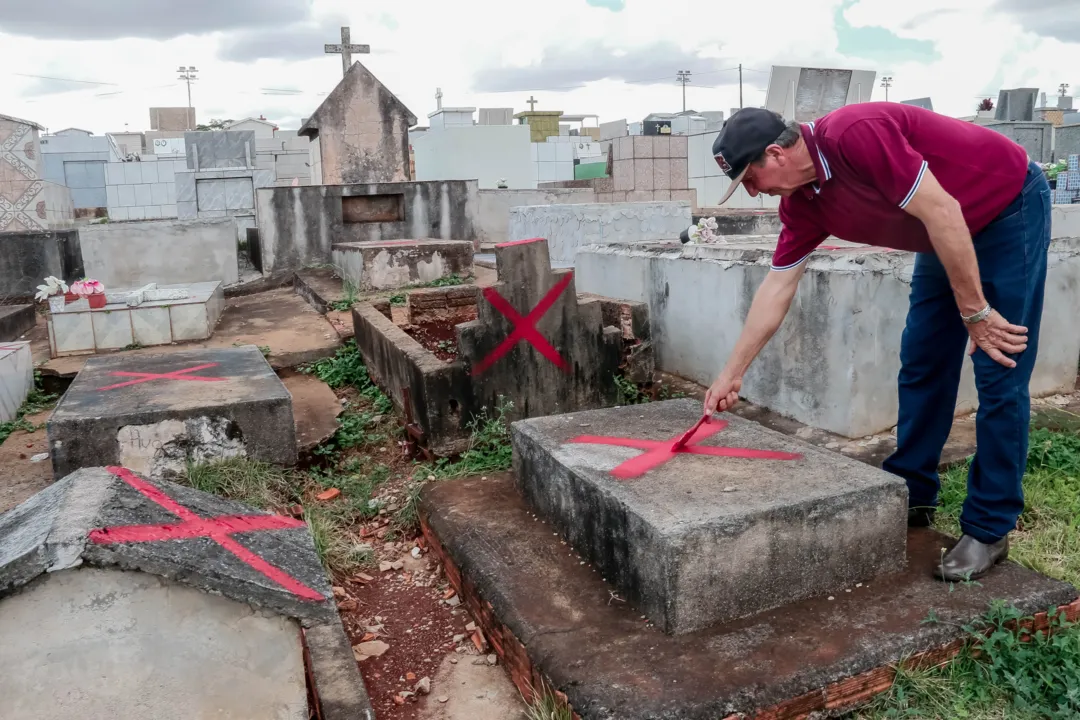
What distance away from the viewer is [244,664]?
186 centimetres

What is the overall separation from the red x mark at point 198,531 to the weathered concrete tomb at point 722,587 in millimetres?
667

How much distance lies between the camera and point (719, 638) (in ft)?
7.09

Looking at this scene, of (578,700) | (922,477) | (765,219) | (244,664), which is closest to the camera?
(244,664)

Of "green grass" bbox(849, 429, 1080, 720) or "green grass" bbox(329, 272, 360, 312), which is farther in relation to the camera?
"green grass" bbox(329, 272, 360, 312)

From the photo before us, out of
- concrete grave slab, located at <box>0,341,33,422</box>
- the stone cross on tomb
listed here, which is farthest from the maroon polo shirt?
the stone cross on tomb

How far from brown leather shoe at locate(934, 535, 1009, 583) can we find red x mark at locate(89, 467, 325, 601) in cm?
168

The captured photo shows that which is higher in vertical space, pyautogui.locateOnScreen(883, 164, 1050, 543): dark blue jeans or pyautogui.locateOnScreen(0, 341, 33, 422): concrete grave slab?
pyautogui.locateOnScreen(883, 164, 1050, 543): dark blue jeans

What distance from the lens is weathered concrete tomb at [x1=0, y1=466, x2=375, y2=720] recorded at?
1685 mm

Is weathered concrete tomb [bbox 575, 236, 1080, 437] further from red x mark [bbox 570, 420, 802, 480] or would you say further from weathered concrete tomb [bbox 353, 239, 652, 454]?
red x mark [bbox 570, 420, 802, 480]

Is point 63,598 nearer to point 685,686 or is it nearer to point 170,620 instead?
point 170,620

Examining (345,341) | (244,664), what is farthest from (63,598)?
(345,341)

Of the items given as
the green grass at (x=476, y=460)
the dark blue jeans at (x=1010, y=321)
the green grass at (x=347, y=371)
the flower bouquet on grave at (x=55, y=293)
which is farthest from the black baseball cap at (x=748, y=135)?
the flower bouquet on grave at (x=55, y=293)

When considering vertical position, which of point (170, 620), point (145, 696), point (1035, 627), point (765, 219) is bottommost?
point (1035, 627)

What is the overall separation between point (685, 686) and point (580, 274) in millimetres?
4258
